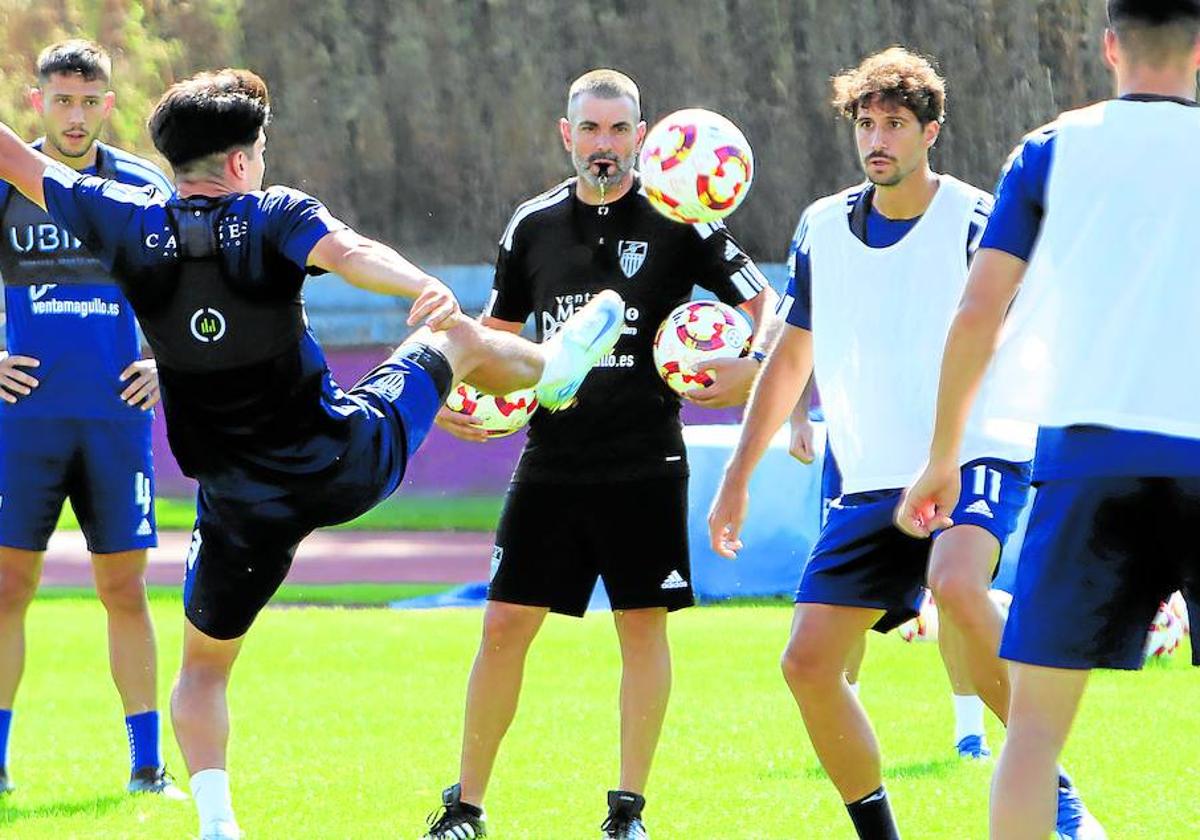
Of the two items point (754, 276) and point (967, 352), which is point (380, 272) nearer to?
point (967, 352)

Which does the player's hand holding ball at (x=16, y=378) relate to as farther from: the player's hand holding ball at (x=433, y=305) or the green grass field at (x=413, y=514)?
the green grass field at (x=413, y=514)

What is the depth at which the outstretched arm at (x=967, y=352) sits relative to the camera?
427 centimetres

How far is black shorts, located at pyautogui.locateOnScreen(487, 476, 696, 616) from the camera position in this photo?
264 inches

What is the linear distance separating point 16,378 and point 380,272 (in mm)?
3146

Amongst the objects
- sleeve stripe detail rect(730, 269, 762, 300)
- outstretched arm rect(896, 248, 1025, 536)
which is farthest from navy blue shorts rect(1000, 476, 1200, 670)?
sleeve stripe detail rect(730, 269, 762, 300)

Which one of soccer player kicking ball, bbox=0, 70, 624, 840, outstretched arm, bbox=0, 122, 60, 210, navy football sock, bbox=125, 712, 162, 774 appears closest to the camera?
soccer player kicking ball, bbox=0, 70, 624, 840

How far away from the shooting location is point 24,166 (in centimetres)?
569

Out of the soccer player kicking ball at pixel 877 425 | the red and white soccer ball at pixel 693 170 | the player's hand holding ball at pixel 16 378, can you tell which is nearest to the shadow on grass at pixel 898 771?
the soccer player kicking ball at pixel 877 425

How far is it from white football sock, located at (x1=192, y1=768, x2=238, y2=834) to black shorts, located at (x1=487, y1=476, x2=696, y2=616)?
1.43 m

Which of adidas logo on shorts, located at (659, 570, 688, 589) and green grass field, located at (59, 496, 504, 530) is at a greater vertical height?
adidas logo on shorts, located at (659, 570, 688, 589)

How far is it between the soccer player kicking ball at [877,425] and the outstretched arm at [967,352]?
119 cm

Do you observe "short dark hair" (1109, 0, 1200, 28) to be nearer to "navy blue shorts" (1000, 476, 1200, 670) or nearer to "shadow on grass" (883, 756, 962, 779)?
"navy blue shorts" (1000, 476, 1200, 670)

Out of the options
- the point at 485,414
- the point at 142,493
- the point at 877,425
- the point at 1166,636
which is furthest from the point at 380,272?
the point at 1166,636

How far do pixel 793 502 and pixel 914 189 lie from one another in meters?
9.34
